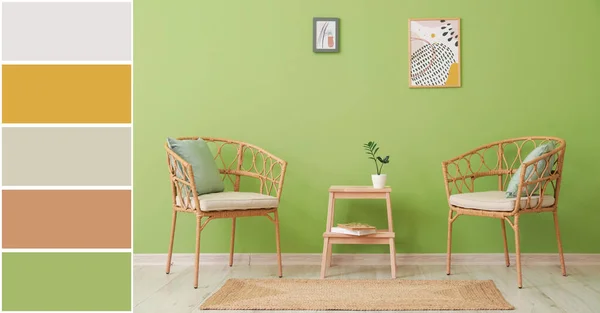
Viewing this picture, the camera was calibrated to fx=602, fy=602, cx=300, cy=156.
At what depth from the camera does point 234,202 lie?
10.4 ft

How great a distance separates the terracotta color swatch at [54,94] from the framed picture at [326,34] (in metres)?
1.32

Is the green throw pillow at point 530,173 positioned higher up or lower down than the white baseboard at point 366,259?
higher up

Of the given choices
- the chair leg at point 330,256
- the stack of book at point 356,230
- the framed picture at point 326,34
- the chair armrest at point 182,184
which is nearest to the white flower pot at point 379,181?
the stack of book at point 356,230

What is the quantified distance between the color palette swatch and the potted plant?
1.45m

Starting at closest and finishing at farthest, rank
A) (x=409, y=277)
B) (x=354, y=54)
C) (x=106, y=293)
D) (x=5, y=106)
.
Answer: (x=106, y=293) → (x=409, y=277) → (x=5, y=106) → (x=354, y=54)

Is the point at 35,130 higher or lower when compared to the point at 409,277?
higher

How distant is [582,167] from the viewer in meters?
3.74

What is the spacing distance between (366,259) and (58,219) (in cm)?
185

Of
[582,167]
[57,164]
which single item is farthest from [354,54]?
[57,164]

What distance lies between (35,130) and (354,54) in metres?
2.00

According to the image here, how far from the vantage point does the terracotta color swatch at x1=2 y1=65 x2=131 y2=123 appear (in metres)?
3.55

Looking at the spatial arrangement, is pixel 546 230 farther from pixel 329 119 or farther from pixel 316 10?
pixel 316 10

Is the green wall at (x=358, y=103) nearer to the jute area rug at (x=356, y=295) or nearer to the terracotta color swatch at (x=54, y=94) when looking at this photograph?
the terracotta color swatch at (x=54, y=94)

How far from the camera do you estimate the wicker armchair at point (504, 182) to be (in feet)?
10.3
